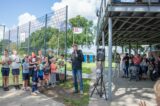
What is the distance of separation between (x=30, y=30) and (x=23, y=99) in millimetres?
10595

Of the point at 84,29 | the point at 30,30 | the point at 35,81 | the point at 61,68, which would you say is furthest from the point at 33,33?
the point at 84,29

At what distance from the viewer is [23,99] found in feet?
36.0

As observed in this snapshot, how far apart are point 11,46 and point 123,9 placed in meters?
17.0

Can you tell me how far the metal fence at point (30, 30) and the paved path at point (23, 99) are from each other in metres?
4.79

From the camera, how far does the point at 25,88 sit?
13070 millimetres

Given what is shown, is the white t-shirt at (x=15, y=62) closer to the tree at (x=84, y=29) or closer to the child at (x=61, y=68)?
the child at (x=61, y=68)

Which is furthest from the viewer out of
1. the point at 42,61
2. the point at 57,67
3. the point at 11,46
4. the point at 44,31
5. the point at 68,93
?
the point at 11,46

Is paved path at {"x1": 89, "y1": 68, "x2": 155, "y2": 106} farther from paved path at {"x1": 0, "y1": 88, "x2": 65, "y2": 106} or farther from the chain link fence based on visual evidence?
the chain link fence

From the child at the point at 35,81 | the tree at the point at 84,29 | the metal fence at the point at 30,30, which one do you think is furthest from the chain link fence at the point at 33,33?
the tree at the point at 84,29

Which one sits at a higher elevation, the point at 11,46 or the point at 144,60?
the point at 11,46

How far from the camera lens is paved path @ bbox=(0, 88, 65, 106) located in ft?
33.3

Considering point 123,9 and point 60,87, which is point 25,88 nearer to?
point 60,87

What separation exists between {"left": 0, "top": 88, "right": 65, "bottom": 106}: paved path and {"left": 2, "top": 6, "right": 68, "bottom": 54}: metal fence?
4785 mm

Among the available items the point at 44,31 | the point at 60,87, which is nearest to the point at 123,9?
the point at 60,87
